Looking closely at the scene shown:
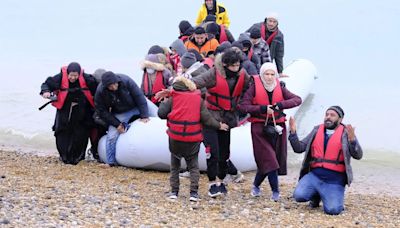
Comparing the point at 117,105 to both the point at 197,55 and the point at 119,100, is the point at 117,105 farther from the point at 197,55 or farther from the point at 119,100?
the point at 197,55

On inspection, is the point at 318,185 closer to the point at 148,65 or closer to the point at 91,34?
the point at 148,65

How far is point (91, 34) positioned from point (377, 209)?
1622 centimetres

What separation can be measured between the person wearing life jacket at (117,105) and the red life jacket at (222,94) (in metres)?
1.33

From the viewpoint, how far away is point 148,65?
320 inches

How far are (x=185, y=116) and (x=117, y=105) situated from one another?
6.35ft

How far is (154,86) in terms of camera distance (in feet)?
27.1

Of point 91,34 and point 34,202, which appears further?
point 91,34

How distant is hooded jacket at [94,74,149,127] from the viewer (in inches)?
300

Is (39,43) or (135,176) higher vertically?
(39,43)

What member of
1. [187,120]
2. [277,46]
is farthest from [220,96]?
[277,46]

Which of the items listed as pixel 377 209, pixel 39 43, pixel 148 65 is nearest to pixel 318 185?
pixel 377 209

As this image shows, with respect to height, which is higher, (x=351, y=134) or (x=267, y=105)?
(x=267, y=105)

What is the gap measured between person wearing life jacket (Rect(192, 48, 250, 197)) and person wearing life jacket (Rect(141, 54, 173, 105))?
180 cm

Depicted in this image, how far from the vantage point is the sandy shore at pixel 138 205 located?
17.4 ft
